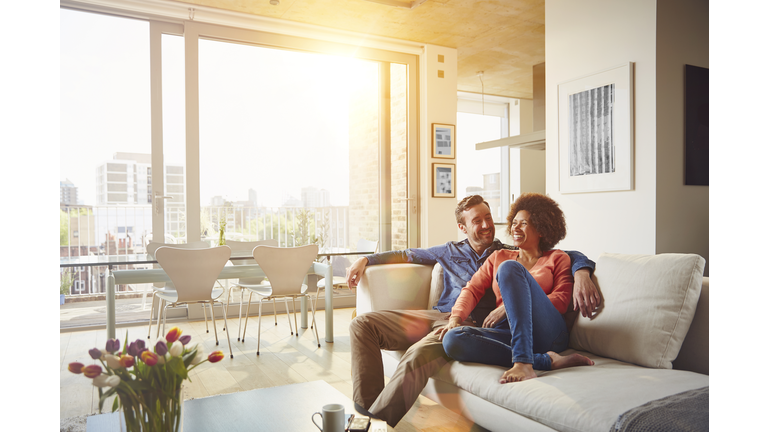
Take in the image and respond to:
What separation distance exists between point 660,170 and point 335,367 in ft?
8.46

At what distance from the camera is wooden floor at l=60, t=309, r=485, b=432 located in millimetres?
2365

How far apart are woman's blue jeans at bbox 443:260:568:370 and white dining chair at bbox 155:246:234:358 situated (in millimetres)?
1991

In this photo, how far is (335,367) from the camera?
10.4ft

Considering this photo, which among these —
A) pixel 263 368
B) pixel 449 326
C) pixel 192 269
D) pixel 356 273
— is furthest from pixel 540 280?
pixel 192 269

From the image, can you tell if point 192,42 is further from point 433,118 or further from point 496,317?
point 496,317

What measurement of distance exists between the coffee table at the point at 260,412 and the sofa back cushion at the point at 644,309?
97 cm

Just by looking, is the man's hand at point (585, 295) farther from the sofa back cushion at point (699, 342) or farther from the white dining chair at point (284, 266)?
the white dining chair at point (284, 266)

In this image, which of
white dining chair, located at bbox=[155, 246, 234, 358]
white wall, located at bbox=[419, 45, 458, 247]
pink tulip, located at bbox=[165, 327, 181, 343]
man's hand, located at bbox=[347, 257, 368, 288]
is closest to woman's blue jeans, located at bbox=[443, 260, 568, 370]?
man's hand, located at bbox=[347, 257, 368, 288]

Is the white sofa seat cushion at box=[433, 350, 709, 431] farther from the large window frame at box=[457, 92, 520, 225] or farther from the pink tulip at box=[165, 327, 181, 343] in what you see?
the large window frame at box=[457, 92, 520, 225]

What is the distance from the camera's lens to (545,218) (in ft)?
7.30

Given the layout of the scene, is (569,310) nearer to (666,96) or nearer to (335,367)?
(335,367)

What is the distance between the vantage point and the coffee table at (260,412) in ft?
4.81

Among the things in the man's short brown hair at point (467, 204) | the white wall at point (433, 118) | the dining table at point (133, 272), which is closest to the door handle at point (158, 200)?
the dining table at point (133, 272)

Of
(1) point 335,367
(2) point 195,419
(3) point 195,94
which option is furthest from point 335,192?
(2) point 195,419
